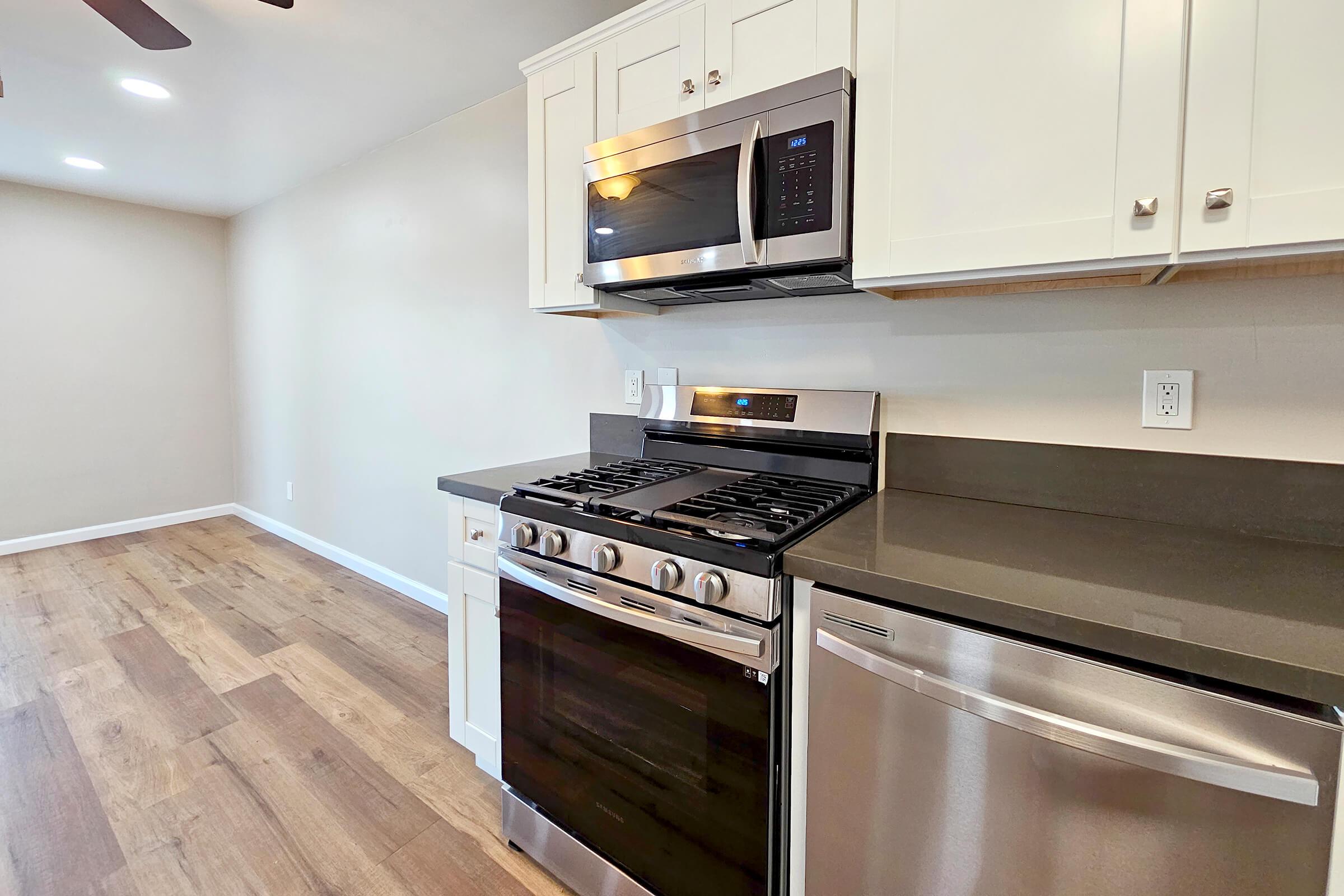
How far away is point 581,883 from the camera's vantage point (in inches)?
58.2

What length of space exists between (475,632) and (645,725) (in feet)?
2.37

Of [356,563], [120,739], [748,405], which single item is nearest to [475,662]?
[748,405]

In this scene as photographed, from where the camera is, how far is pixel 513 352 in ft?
8.66

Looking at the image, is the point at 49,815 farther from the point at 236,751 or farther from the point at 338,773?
the point at 338,773

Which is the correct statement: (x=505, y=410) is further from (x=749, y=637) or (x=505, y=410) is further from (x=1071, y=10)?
(x=1071, y=10)

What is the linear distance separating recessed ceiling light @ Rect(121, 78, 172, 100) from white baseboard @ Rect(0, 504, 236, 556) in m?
3.37

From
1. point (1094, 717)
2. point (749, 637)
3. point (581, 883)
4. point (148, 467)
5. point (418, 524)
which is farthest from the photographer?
point (148, 467)

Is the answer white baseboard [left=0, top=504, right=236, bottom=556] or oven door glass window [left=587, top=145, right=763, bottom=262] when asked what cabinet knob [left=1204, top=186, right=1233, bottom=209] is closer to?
oven door glass window [left=587, top=145, right=763, bottom=262]

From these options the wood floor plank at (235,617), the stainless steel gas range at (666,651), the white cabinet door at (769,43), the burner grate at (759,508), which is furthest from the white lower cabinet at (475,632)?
the wood floor plank at (235,617)

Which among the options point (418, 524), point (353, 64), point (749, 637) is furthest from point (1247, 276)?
point (418, 524)

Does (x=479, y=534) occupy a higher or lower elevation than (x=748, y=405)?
lower

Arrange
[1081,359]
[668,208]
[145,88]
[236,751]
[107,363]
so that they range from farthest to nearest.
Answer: [107,363] < [145,88] < [236,751] < [668,208] < [1081,359]

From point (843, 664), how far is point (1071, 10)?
123cm

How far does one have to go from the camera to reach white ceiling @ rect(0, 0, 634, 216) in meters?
1.98
